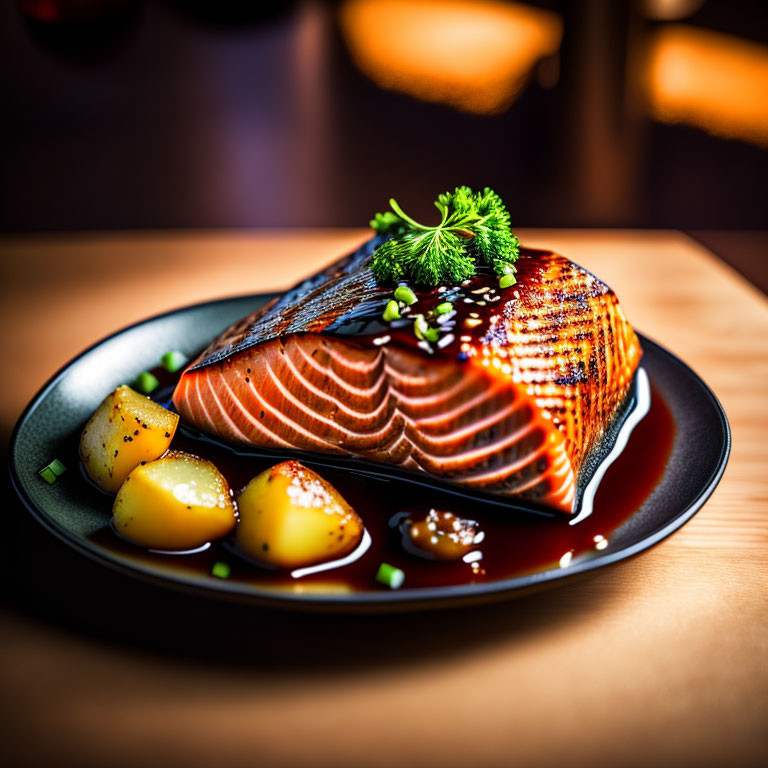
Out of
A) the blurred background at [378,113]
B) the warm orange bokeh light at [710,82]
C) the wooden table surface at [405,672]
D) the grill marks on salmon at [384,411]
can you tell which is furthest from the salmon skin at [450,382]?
the warm orange bokeh light at [710,82]

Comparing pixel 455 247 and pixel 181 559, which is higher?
pixel 455 247

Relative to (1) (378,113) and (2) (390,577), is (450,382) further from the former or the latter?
(1) (378,113)

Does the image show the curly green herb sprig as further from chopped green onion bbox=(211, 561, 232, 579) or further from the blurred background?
the blurred background

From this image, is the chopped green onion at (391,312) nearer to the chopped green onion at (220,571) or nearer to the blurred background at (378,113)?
the chopped green onion at (220,571)

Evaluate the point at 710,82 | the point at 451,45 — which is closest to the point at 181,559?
the point at 451,45

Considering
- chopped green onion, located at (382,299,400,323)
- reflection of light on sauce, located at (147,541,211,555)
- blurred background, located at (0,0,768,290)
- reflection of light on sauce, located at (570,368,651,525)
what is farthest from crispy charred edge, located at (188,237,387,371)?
blurred background, located at (0,0,768,290)

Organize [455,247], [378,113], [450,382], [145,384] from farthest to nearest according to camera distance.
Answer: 1. [378,113]
2. [145,384]
3. [455,247]
4. [450,382]

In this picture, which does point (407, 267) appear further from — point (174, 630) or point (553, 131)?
point (553, 131)

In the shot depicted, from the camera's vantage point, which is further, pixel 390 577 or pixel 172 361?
pixel 172 361

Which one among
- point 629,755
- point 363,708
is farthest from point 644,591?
point 363,708
